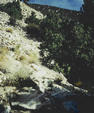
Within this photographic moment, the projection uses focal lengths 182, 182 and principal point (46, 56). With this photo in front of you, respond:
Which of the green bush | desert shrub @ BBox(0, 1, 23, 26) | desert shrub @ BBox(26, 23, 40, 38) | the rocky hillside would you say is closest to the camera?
the rocky hillside

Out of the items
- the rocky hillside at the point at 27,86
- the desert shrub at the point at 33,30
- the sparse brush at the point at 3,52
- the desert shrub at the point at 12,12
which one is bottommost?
the rocky hillside at the point at 27,86

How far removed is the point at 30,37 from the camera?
696 inches

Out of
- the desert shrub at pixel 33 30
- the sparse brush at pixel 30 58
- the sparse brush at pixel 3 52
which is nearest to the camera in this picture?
the sparse brush at pixel 3 52

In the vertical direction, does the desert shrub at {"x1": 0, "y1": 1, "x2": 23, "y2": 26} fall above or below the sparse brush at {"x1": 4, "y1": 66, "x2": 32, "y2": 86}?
above

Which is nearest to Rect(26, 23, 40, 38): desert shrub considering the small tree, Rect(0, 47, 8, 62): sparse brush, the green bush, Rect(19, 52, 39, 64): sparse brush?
the green bush

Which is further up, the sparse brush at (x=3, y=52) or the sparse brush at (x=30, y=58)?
the sparse brush at (x=3, y=52)

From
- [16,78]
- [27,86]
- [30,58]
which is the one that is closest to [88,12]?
[30,58]

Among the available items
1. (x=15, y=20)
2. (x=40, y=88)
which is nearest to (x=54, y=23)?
(x=15, y=20)

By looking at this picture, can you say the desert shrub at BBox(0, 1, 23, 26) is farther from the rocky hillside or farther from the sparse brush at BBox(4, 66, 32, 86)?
the sparse brush at BBox(4, 66, 32, 86)

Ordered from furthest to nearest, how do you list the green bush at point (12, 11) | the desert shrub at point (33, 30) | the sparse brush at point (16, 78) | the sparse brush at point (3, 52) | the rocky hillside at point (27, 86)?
the green bush at point (12, 11), the desert shrub at point (33, 30), the sparse brush at point (3, 52), the sparse brush at point (16, 78), the rocky hillside at point (27, 86)

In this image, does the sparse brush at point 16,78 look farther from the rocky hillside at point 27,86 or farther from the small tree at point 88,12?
the small tree at point 88,12

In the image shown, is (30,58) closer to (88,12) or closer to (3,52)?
(3,52)

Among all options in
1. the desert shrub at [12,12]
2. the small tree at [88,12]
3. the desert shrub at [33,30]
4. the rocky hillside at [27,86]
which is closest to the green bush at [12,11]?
the desert shrub at [12,12]

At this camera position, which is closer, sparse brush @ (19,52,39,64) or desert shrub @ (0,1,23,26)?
sparse brush @ (19,52,39,64)
